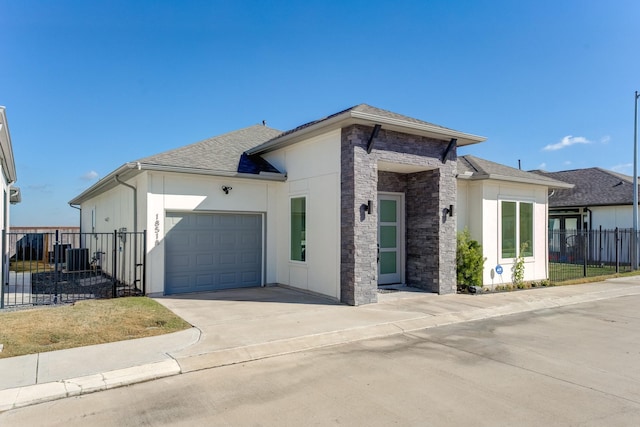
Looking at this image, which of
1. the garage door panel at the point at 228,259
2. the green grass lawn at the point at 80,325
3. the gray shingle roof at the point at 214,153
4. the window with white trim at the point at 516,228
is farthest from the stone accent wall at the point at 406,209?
the green grass lawn at the point at 80,325

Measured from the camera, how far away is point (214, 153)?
12000 millimetres

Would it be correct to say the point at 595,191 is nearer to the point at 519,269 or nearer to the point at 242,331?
the point at 519,269

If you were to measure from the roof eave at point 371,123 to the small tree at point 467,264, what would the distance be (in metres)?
2.99

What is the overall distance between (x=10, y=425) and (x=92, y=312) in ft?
14.9

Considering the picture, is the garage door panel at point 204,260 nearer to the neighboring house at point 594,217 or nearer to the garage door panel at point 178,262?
the garage door panel at point 178,262

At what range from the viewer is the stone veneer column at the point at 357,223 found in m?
9.17

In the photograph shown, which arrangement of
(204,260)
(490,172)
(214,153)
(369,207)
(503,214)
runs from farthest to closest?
(503,214) < (490,172) < (214,153) < (204,260) < (369,207)

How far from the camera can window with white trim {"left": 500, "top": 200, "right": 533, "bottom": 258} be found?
41.9ft

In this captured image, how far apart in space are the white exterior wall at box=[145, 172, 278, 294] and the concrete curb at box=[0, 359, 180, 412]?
539cm

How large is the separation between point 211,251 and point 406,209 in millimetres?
5919

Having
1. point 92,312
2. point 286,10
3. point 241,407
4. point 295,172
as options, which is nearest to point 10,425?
point 241,407

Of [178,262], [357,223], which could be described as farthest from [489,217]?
[178,262]

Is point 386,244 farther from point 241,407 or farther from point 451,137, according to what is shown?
point 241,407

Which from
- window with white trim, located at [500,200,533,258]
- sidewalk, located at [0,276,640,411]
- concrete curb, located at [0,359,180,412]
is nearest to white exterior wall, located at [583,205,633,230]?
window with white trim, located at [500,200,533,258]
